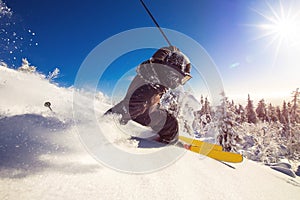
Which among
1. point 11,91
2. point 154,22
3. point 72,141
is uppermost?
point 154,22

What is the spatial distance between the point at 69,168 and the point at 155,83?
201 cm

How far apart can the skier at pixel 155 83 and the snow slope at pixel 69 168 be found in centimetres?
71

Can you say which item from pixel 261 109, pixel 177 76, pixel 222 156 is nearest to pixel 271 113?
pixel 261 109

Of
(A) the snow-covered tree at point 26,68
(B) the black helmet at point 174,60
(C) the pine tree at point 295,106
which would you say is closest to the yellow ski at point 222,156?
(B) the black helmet at point 174,60

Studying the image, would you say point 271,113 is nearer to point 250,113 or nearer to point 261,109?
point 261,109

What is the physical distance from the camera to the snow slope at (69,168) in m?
1.28

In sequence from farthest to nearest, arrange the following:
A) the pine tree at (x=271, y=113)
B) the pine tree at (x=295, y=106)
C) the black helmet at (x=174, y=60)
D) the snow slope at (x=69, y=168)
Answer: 1. the pine tree at (x=271, y=113)
2. the pine tree at (x=295, y=106)
3. the black helmet at (x=174, y=60)
4. the snow slope at (x=69, y=168)

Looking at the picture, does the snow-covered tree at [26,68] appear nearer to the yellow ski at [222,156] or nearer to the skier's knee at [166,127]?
the skier's knee at [166,127]

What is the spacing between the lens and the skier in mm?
2971

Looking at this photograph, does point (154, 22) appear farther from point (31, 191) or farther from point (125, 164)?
point (31, 191)

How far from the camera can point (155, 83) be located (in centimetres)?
305

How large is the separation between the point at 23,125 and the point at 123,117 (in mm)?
1599

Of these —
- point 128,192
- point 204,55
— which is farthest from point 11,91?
point 204,55

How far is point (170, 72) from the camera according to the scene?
2.97 metres
